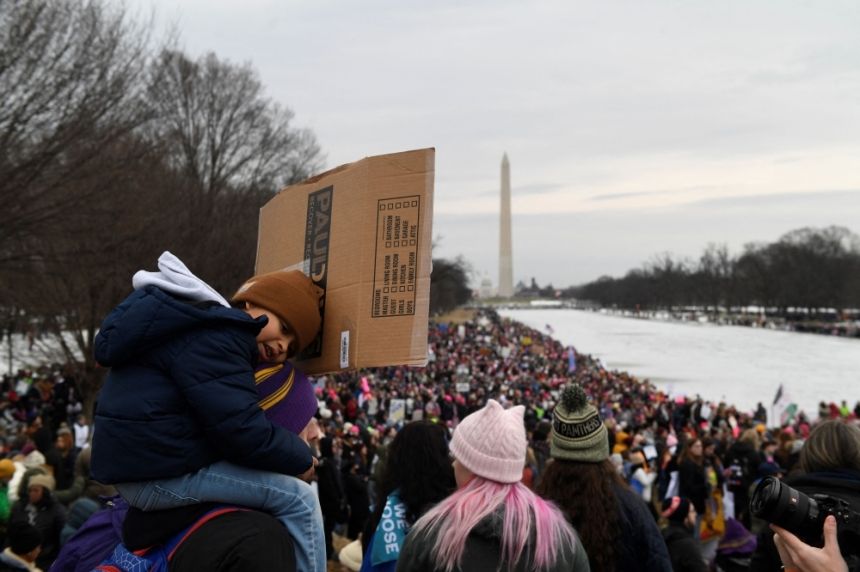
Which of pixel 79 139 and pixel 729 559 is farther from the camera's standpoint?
pixel 79 139

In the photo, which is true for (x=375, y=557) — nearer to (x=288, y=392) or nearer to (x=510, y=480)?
(x=510, y=480)

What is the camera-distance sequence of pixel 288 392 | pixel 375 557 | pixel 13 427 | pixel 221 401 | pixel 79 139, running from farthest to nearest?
pixel 13 427 → pixel 79 139 → pixel 375 557 → pixel 288 392 → pixel 221 401

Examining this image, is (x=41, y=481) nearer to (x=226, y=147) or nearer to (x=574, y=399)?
(x=574, y=399)

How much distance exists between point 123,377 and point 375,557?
187cm

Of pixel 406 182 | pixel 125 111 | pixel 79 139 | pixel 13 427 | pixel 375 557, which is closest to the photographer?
pixel 406 182

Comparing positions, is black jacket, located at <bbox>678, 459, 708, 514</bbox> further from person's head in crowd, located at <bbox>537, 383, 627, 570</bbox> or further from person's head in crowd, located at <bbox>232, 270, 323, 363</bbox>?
person's head in crowd, located at <bbox>232, 270, 323, 363</bbox>

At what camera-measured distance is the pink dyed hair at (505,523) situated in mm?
2332

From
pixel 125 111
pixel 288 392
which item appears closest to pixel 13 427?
pixel 125 111

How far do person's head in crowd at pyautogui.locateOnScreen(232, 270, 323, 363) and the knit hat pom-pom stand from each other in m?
1.77

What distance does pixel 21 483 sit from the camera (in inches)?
281

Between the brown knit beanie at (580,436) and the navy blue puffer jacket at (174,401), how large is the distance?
6.34ft

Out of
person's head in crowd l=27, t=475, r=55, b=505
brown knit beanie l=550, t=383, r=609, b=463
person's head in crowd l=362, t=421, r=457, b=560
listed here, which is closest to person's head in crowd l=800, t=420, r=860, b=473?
brown knit beanie l=550, t=383, r=609, b=463

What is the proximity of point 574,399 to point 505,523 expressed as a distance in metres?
1.53

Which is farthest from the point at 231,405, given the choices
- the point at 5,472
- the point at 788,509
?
the point at 5,472
